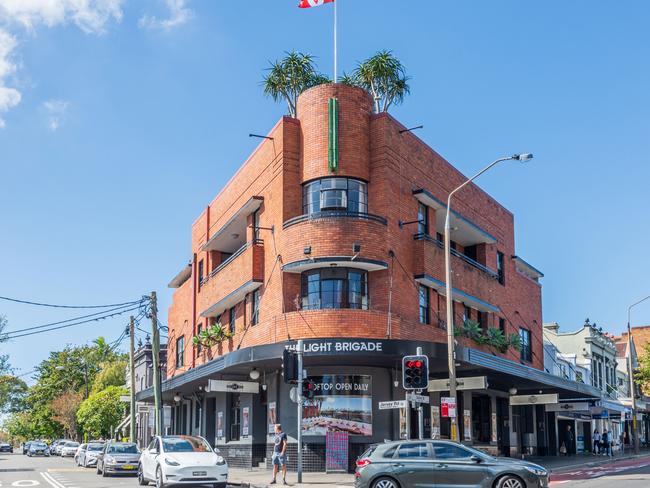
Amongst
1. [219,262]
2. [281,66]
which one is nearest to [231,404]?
[219,262]

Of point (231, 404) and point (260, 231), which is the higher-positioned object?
point (260, 231)

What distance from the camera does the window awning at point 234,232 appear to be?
3272 cm

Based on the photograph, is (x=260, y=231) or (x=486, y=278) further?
(x=486, y=278)

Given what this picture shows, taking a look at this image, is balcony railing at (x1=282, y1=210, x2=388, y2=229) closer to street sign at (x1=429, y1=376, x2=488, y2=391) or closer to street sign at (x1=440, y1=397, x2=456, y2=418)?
street sign at (x1=429, y1=376, x2=488, y2=391)

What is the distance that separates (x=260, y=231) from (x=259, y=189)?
1.79m

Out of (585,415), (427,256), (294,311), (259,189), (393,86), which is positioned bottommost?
(585,415)

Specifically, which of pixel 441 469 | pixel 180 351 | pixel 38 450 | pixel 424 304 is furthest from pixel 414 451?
pixel 38 450

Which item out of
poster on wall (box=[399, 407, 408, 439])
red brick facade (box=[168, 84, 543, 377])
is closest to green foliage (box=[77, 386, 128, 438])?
red brick facade (box=[168, 84, 543, 377])

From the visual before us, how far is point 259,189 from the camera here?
32688 millimetres

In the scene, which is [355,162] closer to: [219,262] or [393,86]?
[393,86]

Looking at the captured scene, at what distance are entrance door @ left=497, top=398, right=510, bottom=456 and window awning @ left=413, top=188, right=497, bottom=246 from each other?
8.19 m

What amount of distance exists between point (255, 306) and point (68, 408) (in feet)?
199

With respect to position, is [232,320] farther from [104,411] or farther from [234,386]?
[104,411]

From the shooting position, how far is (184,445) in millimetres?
23000
